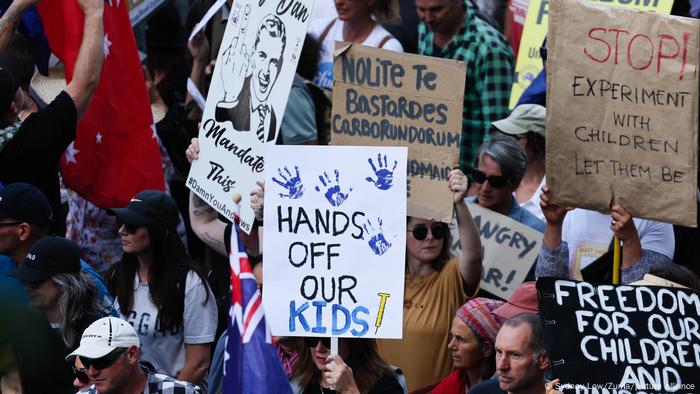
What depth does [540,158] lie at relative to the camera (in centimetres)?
766

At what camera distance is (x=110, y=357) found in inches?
203

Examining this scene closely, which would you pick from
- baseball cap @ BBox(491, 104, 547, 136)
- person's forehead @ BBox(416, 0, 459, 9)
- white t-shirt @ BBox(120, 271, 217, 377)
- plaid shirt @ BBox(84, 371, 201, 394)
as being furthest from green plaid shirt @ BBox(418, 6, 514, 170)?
plaid shirt @ BBox(84, 371, 201, 394)

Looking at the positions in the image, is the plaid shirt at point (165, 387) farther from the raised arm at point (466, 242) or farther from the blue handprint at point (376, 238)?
the raised arm at point (466, 242)

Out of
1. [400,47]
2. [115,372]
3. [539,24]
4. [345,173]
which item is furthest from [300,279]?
[539,24]

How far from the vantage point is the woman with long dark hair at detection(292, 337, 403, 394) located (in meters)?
5.37

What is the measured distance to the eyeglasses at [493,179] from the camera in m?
7.10

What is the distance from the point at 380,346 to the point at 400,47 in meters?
2.88

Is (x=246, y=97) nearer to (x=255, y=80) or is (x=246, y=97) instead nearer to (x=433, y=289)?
(x=255, y=80)

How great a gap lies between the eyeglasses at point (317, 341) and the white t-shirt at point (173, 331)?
0.96 m

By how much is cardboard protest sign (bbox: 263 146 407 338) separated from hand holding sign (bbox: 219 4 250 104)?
4.36 feet

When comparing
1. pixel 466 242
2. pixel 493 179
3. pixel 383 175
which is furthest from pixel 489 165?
pixel 383 175

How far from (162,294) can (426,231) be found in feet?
4.78

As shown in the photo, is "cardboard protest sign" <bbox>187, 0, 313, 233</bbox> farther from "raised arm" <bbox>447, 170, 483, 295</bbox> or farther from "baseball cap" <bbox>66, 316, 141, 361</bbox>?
"baseball cap" <bbox>66, 316, 141, 361</bbox>

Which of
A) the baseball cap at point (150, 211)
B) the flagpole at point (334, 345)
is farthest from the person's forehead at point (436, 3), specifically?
the flagpole at point (334, 345)
